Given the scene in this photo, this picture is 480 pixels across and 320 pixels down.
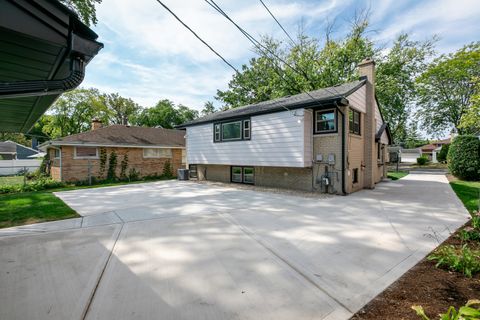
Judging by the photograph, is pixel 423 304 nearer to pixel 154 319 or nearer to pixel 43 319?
pixel 154 319

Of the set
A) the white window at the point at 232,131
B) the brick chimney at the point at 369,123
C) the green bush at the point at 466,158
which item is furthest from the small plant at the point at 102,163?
the green bush at the point at 466,158

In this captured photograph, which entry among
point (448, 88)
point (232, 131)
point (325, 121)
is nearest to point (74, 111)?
point (232, 131)

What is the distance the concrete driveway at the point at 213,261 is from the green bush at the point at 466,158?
36.3ft

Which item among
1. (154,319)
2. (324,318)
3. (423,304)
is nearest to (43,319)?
(154,319)

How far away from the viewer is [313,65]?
22219 millimetres

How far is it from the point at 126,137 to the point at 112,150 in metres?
1.98

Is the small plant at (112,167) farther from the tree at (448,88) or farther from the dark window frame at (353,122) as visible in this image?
the tree at (448,88)

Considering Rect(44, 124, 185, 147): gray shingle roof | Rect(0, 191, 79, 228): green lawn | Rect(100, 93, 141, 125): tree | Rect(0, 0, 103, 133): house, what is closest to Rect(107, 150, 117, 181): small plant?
Rect(44, 124, 185, 147): gray shingle roof

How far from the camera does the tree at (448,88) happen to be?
22641 mm

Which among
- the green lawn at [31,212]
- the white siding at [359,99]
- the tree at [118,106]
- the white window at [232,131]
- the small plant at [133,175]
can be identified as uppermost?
the tree at [118,106]

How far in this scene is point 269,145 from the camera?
1140cm

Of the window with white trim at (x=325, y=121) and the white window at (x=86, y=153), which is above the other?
the window with white trim at (x=325, y=121)

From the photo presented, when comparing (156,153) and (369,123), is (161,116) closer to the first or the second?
(156,153)

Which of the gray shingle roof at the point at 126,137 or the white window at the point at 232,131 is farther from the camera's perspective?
the gray shingle roof at the point at 126,137
